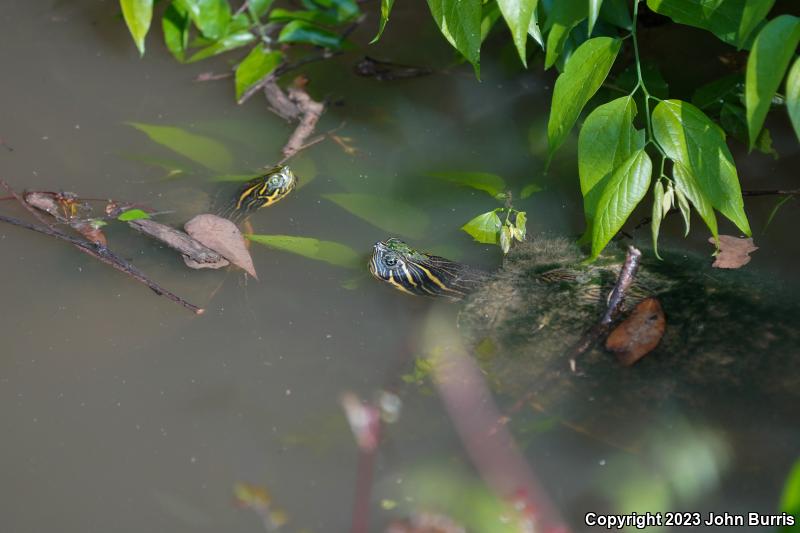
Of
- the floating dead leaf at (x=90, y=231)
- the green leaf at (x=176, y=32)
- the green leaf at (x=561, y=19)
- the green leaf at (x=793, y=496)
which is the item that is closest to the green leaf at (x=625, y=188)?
the green leaf at (x=561, y=19)

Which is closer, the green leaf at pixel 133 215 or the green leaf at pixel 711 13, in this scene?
the green leaf at pixel 711 13

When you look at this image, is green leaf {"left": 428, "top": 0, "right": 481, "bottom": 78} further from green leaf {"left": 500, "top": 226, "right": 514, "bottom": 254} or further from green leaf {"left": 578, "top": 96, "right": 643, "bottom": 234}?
green leaf {"left": 500, "top": 226, "right": 514, "bottom": 254}

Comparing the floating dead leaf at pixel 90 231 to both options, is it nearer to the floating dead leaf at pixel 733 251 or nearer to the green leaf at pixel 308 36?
the green leaf at pixel 308 36

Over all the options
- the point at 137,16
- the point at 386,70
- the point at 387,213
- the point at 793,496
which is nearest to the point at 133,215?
the point at 137,16

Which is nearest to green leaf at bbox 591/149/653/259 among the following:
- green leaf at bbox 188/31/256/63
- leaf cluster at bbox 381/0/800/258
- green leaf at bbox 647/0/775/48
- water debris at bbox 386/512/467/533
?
leaf cluster at bbox 381/0/800/258

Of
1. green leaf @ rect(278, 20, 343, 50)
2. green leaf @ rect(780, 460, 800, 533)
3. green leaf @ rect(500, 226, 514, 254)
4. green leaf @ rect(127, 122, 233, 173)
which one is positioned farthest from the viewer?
green leaf @ rect(278, 20, 343, 50)
